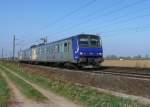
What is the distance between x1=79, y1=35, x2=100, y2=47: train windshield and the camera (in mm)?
35562

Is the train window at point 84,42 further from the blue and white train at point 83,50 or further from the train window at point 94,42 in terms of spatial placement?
the train window at point 94,42

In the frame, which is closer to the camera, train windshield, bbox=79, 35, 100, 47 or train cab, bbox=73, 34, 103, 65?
train cab, bbox=73, 34, 103, 65

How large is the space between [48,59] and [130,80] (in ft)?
99.2

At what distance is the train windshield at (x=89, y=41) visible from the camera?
35.6 metres

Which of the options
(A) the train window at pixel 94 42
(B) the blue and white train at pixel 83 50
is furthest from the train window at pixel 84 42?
(A) the train window at pixel 94 42

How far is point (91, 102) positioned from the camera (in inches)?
569

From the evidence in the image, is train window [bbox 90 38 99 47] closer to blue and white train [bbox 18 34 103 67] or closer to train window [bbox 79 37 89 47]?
blue and white train [bbox 18 34 103 67]

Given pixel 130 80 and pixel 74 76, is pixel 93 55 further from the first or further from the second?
pixel 130 80

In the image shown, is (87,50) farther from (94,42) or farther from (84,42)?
(94,42)

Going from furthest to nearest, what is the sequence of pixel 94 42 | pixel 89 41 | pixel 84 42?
pixel 94 42 < pixel 89 41 < pixel 84 42

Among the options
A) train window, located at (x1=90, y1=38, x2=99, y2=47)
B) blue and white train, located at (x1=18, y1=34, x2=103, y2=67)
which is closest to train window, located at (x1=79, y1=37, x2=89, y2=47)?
blue and white train, located at (x1=18, y1=34, x2=103, y2=67)

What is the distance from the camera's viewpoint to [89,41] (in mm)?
36062

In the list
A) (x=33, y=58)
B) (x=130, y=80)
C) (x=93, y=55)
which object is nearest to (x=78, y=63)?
(x=93, y=55)

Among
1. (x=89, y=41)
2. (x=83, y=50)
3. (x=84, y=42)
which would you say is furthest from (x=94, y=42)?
(x=83, y=50)
